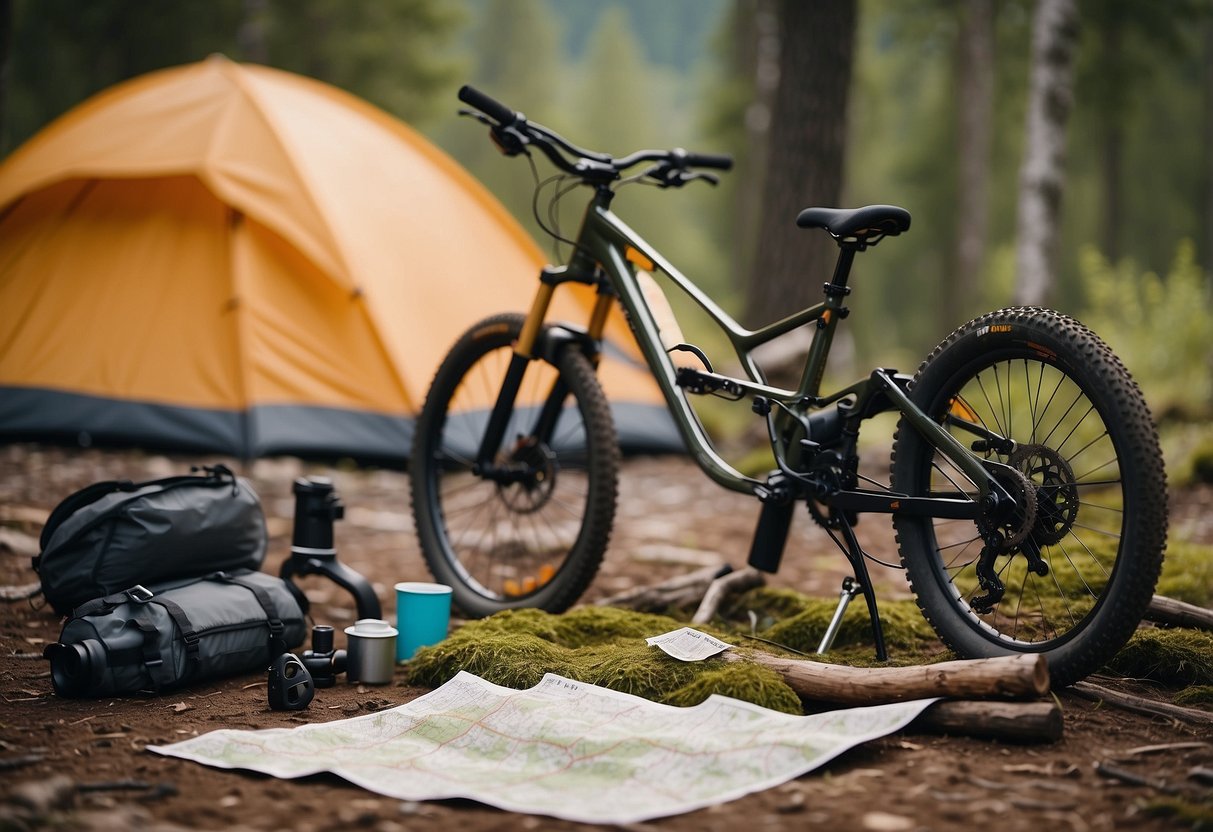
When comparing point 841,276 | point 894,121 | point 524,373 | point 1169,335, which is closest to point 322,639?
point 524,373

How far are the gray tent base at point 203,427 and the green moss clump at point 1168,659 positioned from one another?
12.1 feet

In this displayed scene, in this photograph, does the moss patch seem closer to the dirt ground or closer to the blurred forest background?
the dirt ground

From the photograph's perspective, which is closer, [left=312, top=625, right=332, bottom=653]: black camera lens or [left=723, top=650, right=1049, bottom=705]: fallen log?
[left=723, top=650, right=1049, bottom=705]: fallen log

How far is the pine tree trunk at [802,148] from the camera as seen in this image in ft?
21.9

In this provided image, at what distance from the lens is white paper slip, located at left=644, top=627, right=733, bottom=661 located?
2.63 meters

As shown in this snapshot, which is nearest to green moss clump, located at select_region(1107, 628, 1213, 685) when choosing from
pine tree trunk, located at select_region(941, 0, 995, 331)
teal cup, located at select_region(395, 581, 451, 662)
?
teal cup, located at select_region(395, 581, 451, 662)

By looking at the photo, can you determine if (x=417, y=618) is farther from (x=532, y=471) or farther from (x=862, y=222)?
(x=862, y=222)

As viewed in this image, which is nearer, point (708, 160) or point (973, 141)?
point (708, 160)

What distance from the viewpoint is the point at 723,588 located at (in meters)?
3.45

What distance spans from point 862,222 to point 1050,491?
0.82 meters

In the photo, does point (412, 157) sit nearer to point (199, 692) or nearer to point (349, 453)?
point (349, 453)

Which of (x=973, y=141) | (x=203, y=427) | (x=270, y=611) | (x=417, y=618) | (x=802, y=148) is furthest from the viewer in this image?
(x=973, y=141)

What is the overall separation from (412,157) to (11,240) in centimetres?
225

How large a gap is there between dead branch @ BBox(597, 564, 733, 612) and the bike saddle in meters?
1.25
